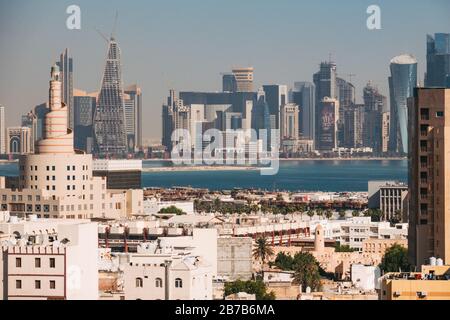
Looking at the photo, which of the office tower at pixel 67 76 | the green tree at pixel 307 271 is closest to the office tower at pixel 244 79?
the office tower at pixel 67 76

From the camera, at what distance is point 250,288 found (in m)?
16.5

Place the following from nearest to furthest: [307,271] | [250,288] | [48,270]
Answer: [48,270] → [250,288] → [307,271]

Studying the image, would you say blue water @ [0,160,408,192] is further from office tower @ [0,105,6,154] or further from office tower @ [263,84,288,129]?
office tower @ [263,84,288,129]

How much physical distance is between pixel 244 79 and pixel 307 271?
7719 centimetres

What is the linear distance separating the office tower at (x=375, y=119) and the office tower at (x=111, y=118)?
1261cm

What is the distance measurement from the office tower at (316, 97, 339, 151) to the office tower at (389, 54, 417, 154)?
452 centimetres

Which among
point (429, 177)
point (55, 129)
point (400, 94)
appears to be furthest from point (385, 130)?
point (429, 177)

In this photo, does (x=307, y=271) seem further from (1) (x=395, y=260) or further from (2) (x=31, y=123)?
(2) (x=31, y=123)

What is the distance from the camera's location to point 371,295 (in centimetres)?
1466

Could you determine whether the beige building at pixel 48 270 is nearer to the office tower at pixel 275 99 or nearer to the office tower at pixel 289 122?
the office tower at pixel 275 99

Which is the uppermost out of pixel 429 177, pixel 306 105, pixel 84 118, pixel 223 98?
pixel 223 98

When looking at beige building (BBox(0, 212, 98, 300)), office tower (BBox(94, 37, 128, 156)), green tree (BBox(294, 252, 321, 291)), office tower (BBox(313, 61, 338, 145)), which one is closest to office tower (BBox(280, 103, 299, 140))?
office tower (BBox(313, 61, 338, 145))

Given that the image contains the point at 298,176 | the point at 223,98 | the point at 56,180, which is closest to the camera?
the point at 56,180

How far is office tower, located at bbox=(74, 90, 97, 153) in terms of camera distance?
85.4 m
